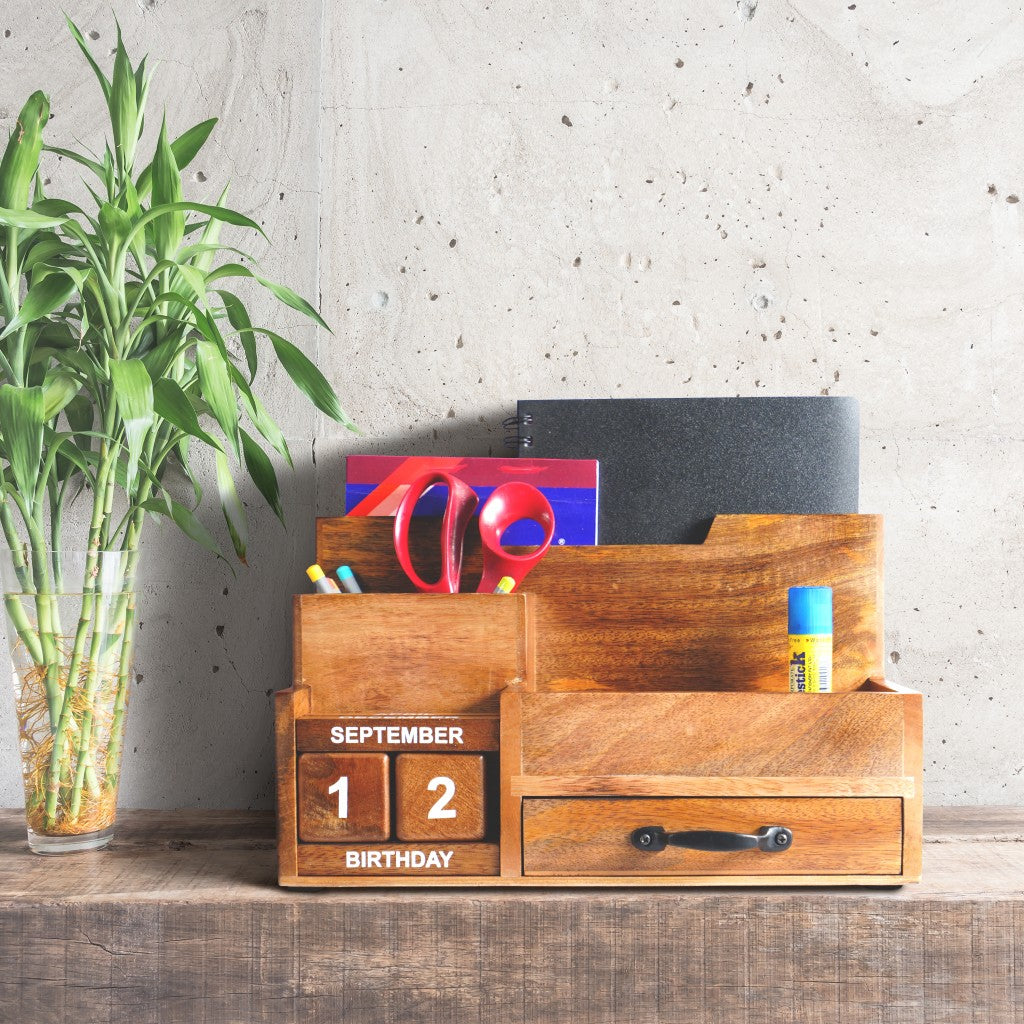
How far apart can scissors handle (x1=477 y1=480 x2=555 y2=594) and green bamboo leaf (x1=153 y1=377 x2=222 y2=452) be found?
26cm

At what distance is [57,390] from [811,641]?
2.34 feet

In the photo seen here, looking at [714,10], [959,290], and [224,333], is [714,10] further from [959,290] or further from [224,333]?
[224,333]

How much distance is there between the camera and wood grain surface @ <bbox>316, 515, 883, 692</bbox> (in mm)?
835

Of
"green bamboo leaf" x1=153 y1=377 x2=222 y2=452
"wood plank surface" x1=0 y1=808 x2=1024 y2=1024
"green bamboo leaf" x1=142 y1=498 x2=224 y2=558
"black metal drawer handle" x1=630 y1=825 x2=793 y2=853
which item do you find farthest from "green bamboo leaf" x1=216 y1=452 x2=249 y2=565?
"black metal drawer handle" x1=630 y1=825 x2=793 y2=853

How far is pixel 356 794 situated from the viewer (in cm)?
74

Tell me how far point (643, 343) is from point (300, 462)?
1.37 ft

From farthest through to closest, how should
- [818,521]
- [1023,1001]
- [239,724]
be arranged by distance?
[239,724] → [818,521] → [1023,1001]

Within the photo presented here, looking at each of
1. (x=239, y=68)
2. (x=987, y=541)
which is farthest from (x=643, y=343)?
(x=239, y=68)

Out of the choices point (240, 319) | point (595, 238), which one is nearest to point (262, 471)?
point (240, 319)

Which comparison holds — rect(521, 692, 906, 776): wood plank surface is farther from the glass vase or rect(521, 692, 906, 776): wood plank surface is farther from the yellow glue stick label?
the glass vase

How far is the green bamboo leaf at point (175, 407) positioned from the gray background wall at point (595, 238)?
0.85ft

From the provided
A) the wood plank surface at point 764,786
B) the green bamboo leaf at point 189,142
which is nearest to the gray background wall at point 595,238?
the green bamboo leaf at point 189,142

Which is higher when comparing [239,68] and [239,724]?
[239,68]

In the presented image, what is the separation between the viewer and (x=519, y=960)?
0.71 m
